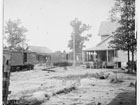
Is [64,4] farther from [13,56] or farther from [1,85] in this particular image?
[13,56]

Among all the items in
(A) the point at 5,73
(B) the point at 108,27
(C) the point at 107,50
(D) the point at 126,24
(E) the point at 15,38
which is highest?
(B) the point at 108,27

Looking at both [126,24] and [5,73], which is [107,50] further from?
[5,73]

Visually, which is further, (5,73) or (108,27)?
(108,27)

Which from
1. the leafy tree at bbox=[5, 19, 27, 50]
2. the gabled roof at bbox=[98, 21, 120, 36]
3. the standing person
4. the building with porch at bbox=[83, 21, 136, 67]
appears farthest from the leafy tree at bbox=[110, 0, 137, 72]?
the leafy tree at bbox=[5, 19, 27, 50]

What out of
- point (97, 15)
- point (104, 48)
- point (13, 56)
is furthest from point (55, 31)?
point (104, 48)

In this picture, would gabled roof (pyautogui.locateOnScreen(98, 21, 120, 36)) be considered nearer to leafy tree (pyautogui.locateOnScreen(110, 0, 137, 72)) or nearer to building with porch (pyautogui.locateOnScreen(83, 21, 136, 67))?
building with porch (pyautogui.locateOnScreen(83, 21, 136, 67))

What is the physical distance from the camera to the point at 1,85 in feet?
8.91

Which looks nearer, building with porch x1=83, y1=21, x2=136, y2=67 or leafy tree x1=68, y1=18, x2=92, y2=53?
leafy tree x1=68, y1=18, x2=92, y2=53

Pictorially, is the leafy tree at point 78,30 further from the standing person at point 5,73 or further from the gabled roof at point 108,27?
the standing person at point 5,73

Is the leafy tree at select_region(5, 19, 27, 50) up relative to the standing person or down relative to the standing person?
up

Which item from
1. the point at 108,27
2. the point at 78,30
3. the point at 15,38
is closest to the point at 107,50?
the point at 108,27

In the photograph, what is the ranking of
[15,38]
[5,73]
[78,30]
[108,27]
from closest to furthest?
[5,73] → [78,30] → [108,27] → [15,38]

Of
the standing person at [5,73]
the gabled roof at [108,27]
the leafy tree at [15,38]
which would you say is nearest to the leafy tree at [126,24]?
the gabled roof at [108,27]

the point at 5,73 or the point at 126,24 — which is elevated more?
the point at 126,24
